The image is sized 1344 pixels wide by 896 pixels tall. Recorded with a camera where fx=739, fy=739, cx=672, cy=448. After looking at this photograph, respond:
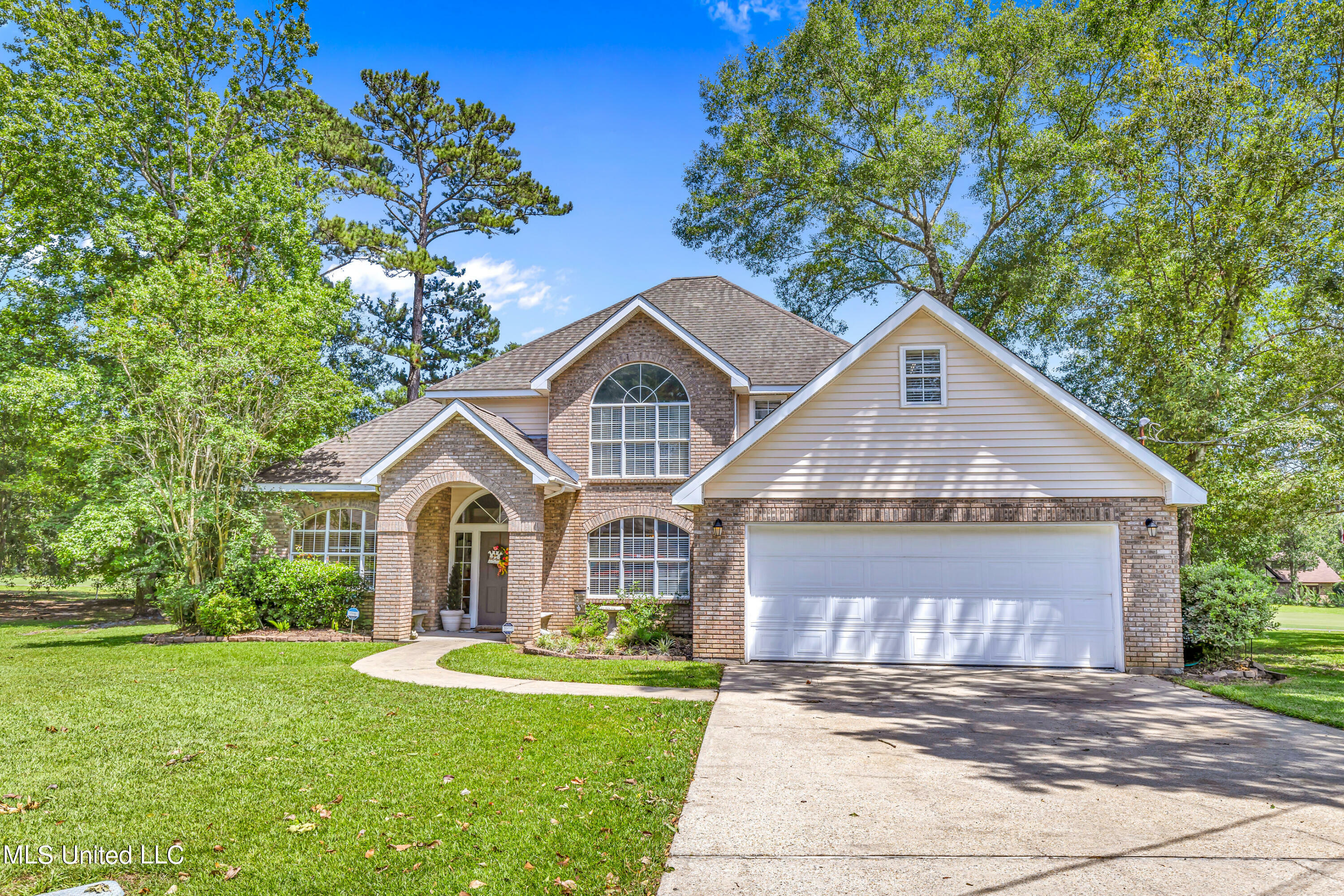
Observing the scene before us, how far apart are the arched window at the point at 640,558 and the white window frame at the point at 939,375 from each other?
5.41 m

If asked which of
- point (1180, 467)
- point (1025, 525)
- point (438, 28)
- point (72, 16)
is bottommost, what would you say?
point (1025, 525)

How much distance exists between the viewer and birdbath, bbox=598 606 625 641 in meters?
14.7

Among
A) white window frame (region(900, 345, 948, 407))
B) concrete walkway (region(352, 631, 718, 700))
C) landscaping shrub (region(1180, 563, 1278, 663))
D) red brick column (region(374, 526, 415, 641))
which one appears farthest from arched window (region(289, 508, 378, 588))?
landscaping shrub (region(1180, 563, 1278, 663))

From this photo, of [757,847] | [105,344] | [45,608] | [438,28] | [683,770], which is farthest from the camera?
[45,608]

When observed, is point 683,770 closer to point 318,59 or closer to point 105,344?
point 105,344

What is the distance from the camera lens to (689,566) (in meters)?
15.0

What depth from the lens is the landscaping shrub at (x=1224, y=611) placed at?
37.9ft

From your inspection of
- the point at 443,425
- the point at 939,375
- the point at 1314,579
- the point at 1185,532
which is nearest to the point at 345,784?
the point at 443,425

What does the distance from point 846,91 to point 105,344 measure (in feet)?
72.6

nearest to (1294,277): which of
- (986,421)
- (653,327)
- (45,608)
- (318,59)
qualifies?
(986,421)

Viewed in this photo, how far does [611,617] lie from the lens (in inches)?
589

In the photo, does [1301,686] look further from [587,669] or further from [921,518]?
[587,669]

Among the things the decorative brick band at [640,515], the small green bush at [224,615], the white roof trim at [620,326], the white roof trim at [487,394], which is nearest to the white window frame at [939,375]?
the white roof trim at [620,326]

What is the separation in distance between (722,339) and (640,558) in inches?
223
